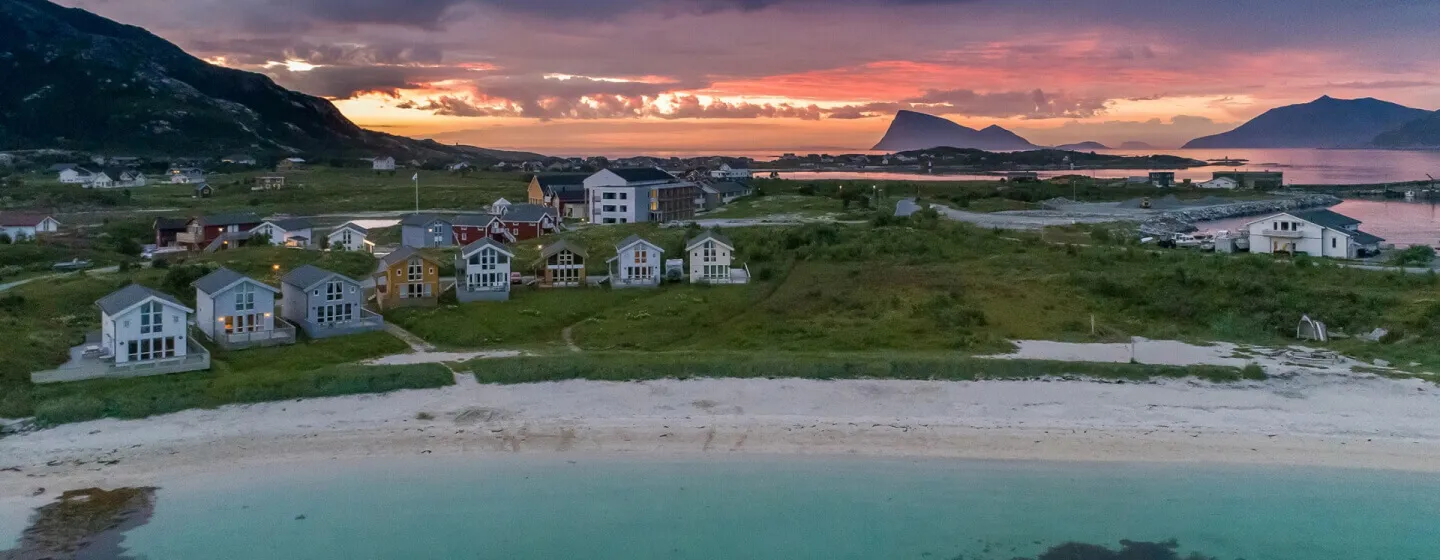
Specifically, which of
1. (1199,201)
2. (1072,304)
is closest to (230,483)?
(1072,304)

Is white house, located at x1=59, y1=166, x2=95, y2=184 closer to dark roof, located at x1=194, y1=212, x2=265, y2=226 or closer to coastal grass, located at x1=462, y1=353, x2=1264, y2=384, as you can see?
dark roof, located at x1=194, y1=212, x2=265, y2=226

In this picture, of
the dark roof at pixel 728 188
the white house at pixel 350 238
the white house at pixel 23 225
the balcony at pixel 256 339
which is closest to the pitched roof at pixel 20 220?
the white house at pixel 23 225

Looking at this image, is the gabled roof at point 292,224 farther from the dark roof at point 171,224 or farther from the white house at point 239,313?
the white house at point 239,313

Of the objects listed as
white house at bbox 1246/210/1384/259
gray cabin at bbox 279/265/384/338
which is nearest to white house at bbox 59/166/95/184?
gray cabin at bbox 279/265/384/338

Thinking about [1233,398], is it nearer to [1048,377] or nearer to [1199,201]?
[1048,377]

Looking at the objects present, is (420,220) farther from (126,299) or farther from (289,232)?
(126,299)

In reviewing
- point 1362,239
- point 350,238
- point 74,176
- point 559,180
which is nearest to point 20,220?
point 350,238
